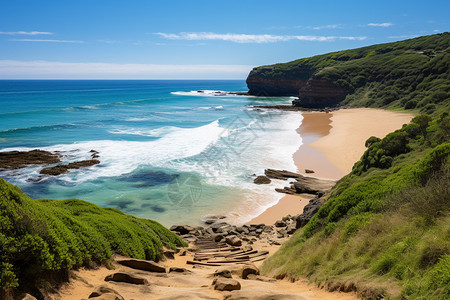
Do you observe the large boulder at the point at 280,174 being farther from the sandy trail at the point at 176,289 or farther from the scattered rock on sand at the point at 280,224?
the sandy trail at the point at 176,289

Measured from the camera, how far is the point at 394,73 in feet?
269

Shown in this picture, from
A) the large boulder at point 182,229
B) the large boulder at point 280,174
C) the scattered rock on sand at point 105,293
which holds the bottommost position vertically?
the large boulder at point 182,229

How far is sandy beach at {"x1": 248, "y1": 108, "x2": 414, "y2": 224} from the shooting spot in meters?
22.7

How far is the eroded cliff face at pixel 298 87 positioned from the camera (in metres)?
85.9

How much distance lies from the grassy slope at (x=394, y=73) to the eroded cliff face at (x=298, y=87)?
0.55 m

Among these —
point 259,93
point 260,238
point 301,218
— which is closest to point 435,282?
point 301,218

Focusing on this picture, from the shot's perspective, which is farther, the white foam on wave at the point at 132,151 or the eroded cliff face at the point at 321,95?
the eroded cliff face at the point at 321,95

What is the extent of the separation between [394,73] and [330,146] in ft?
181

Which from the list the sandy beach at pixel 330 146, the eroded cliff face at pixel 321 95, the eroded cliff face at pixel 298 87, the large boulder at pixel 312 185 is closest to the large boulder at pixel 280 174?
the large boulder at pixel 312 185

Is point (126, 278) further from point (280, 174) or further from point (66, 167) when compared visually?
point (66, 167)

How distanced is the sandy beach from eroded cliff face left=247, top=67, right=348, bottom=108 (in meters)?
23.9

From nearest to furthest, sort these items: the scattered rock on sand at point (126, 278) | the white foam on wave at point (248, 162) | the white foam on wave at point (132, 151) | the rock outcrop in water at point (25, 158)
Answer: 1. the scattered rock on sand at point (126, 278)
2. the white foam on wave at point (248, 162)
3. the white foam on wave at point (132, 151)
4. the rock outcrop in water at point (25, 158)

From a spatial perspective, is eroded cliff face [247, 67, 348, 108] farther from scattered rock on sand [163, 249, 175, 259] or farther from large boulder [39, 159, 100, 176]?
scattered rock on sand [163, 249, 175, 259]

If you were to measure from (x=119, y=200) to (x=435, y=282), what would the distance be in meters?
21.2
